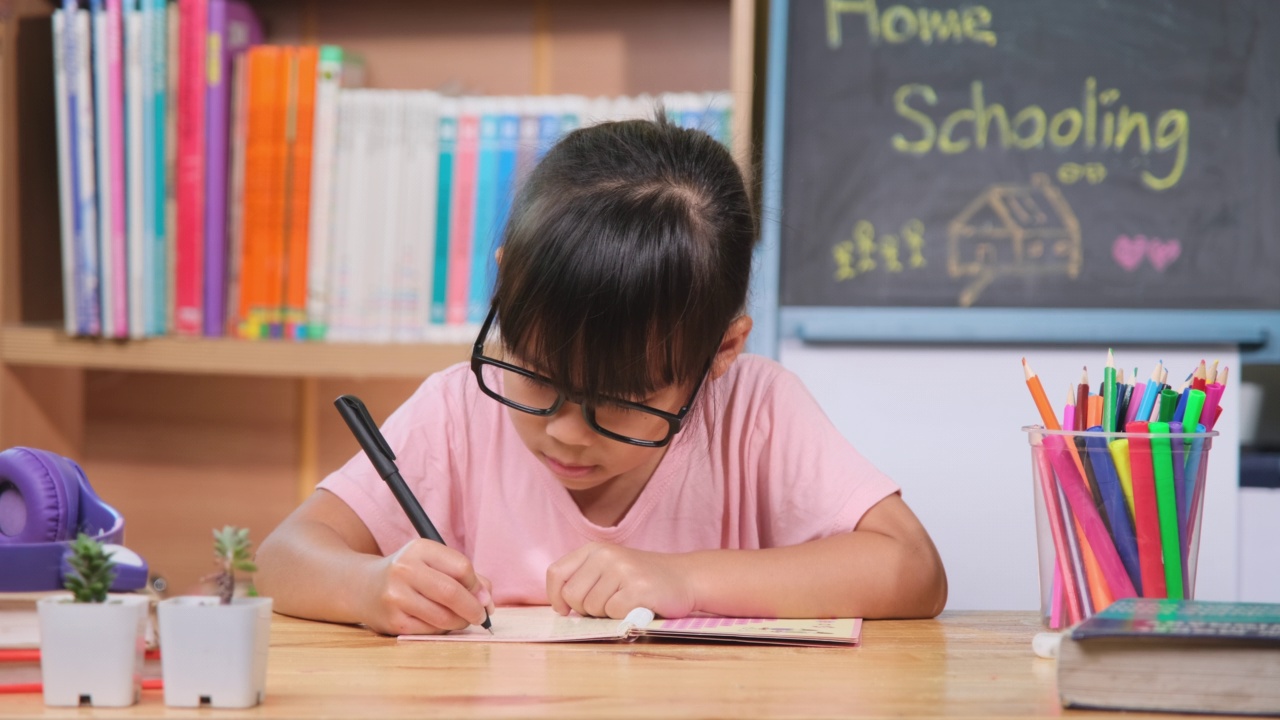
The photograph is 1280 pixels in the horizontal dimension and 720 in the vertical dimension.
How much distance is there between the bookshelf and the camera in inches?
64.2

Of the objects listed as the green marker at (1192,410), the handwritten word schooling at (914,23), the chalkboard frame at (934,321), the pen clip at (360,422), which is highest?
the handwritten word schooling at (914,23)

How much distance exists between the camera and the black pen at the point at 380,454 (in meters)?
0.85

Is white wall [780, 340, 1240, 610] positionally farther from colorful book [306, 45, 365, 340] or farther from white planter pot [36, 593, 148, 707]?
white planter pot [36, 593, 148, 707]

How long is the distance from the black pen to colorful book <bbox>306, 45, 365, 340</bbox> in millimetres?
789

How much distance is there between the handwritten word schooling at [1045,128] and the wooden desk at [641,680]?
0.97 meters

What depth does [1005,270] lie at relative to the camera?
163cm

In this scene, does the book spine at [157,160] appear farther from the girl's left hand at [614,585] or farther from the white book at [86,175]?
the girl's left hand at [614,585]

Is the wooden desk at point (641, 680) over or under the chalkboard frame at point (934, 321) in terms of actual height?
under

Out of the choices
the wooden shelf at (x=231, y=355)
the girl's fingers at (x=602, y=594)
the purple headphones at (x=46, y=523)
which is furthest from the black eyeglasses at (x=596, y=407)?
the wooden shelf at (x=231, y=355)

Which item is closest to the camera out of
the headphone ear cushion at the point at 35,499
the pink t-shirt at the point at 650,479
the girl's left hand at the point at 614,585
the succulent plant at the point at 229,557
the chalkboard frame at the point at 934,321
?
the succulent plant at the point at 229,557

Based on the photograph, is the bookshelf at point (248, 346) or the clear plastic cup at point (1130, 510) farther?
the bookshelf at point (248, 346)

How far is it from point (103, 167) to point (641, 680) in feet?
4.25

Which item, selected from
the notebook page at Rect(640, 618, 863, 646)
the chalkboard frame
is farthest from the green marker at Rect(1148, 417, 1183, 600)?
the chalkboard frame

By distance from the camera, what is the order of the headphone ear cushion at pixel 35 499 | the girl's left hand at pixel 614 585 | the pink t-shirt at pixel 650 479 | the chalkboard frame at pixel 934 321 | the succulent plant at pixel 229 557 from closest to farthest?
the succulent plant at pixel 229 557
the headphone ear cushion at pixel 35 499
the girl's left hand at pixel 614 585
the pink t-shirt at pixel 650 479
the chalkboard frame at pixel 934 321
